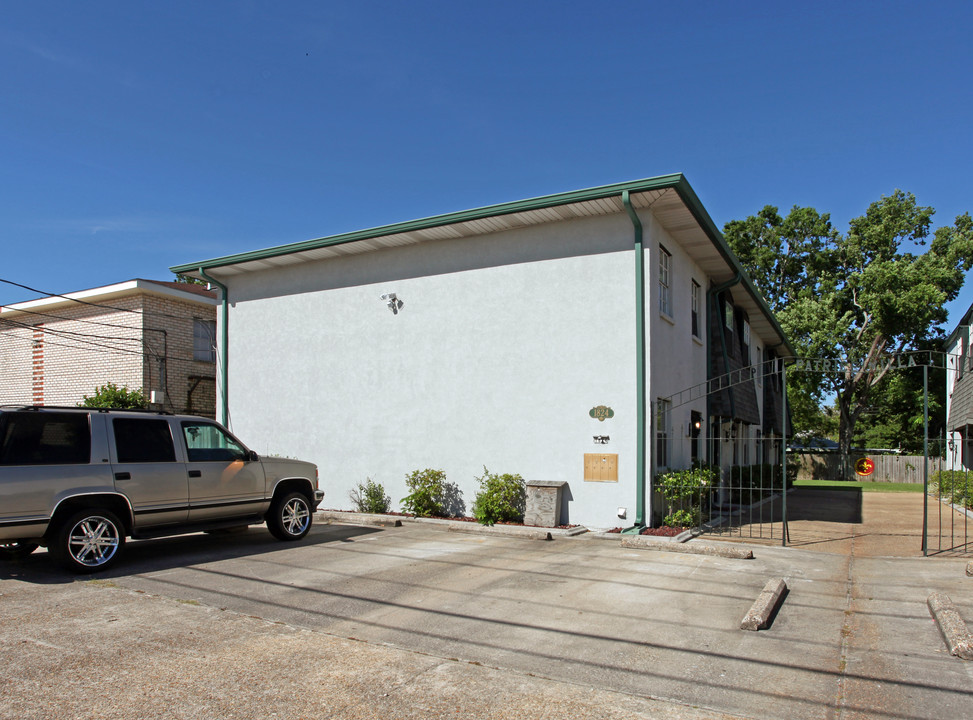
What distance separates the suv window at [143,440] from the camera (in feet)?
28.3

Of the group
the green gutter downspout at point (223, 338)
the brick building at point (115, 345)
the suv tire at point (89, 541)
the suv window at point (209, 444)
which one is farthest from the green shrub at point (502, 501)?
the brick building at point (115, 345)

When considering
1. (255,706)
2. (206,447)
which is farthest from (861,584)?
(206,447)

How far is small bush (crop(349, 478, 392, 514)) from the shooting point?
14523 mm

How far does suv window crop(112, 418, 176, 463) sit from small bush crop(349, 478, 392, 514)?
231 inches

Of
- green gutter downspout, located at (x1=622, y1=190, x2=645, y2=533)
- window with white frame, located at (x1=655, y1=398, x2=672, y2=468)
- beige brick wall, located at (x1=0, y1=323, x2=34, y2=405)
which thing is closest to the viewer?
green gutter downspout, located at (x1=622, y1=190, x2=645, y2=533)

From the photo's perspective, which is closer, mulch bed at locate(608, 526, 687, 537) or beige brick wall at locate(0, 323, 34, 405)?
mulch bed at locate(608, 526, 687, 537)

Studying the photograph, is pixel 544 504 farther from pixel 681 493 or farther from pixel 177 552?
pixel 177 552

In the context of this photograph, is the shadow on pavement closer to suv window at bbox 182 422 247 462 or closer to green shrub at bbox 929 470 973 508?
suv window at bbox 182 422 247 462

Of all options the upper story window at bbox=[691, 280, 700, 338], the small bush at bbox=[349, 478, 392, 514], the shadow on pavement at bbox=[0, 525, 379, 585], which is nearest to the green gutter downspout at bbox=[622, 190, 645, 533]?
the upper story window at bbox=[691, 280, 700, 338]

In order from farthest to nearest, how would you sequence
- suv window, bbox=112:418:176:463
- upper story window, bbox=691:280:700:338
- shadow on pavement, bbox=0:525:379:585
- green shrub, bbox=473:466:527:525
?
upper story window, bbox=691:280:700:338
green shrub, bbox=473:466:527:525
suv window, bbox=112:418:176:463
shadow on pavement, bbox=0:525:379:585

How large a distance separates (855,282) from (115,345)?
35.3 metres

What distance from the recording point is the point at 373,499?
47.7ft

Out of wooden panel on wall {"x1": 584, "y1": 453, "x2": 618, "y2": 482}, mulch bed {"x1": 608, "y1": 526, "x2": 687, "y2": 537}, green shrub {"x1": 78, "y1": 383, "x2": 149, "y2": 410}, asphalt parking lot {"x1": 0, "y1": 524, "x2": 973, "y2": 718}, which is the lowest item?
mulch bed {"x1": 608, "y1": 526, "x2": 687, "y2": 537}

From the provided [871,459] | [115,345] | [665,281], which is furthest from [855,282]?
[115,345]
